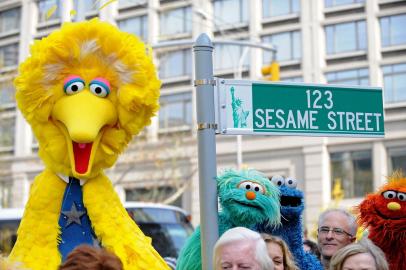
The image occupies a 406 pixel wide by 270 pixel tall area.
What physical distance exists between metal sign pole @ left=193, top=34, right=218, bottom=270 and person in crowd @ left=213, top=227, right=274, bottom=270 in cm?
33

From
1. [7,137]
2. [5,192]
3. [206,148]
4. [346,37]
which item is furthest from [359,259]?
[5,192]

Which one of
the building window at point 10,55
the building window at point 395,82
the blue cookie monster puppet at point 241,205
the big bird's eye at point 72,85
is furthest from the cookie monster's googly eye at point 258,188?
the building window at point 10,55

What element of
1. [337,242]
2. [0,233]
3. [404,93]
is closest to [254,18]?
[404,93]

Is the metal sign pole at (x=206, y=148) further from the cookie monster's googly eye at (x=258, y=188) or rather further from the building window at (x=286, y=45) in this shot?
the building window at (x=286, y=45)

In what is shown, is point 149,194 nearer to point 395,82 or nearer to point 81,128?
point 395,82

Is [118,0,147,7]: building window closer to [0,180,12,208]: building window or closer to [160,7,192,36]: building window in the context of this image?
[160,7,192,36]: building window

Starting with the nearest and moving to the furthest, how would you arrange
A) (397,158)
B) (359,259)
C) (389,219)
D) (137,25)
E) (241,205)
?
(359,259)
(241,205)
(389,219)
(397,158)
(137,25)

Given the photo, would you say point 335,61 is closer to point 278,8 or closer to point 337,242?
point 278,8

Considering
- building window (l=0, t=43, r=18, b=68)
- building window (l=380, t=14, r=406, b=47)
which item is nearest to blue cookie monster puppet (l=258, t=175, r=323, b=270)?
building window (l=380, t=14, r=406, b=47)

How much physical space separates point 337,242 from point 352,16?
1989 cm

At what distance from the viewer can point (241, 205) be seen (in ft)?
12.8

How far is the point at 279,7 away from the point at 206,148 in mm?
21968

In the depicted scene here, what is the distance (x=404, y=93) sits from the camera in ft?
74.0

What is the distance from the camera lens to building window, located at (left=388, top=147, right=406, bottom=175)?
22219 millimetres
